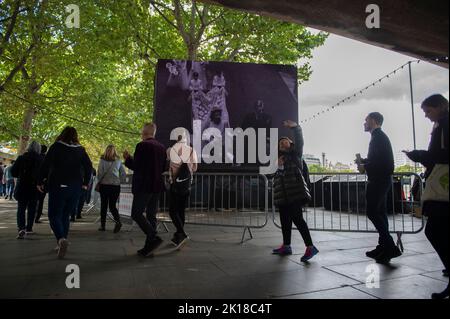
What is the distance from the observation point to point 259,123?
13320mm

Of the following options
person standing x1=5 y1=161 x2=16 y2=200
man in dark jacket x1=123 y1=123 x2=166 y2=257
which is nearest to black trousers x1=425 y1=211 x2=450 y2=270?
man in dark jacket x1=123 y1=123 x2=166 y2=257

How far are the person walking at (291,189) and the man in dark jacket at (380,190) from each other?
2.85 feet

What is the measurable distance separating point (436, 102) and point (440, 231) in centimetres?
120

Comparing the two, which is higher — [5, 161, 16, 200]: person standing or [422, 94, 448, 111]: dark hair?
[422, 94, 448, 111]: dark hair

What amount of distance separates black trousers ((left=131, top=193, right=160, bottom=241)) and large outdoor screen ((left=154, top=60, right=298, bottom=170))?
7545 mm

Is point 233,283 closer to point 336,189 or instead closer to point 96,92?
point 336,189

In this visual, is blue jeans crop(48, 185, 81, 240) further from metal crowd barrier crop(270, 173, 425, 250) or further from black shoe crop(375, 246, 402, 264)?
black shoe crop(375, 246, 402, 264)

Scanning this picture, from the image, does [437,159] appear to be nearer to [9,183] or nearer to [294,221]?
[294,221]

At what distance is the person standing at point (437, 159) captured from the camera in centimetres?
296

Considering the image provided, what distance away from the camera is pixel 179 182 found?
18.8 ft

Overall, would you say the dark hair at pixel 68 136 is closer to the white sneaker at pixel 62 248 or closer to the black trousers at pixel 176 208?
the white sneaker at pixel 62 248

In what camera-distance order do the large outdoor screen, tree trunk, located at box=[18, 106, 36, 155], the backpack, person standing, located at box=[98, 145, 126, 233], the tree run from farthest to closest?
tree trunk, located at box=[18, 106, 36, 155]
the tree
the large outdoor screen
person standing, located at box=[98, 145, 126, 233]
the backpack

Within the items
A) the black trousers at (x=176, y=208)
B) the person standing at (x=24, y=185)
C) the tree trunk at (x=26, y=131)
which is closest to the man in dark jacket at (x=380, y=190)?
the black trousers at (x=176, y=208)

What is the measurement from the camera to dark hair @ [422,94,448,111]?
3.19m
